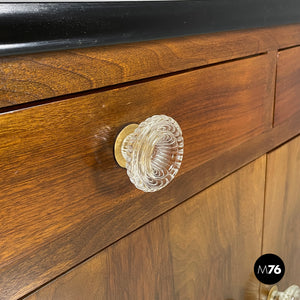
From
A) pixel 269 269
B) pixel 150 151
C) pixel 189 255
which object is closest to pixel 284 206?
pixel 269 269

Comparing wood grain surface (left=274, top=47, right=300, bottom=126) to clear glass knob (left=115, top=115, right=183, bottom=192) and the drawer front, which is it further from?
clear glass knob (left=115, top=115, right=183, bottom=192)

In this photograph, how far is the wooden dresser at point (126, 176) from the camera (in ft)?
0.68

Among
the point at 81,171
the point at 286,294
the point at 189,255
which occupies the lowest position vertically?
the point at 286,294

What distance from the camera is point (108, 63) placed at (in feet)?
0.76

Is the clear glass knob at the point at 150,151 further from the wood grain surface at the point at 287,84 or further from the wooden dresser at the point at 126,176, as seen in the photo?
the wood grain surface at the point at 287,84

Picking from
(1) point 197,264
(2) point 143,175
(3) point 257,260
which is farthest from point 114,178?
(3) point 257,260

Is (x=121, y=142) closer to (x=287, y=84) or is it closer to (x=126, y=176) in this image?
(x=126, y=176)

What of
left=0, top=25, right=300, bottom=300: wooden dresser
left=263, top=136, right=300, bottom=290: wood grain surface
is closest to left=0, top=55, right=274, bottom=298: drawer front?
left=0, top=25, right=300, bottom=300: wooden dresser

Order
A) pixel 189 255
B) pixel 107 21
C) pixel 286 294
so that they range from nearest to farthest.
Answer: pixel 107 21, pixel 189 255, pixel 286 294

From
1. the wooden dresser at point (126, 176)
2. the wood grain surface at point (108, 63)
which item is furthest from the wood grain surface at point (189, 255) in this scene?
the wood grain surface at point (108, 63)

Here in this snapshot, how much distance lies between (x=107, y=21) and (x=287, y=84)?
27 centimetres

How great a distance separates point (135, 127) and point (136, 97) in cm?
2

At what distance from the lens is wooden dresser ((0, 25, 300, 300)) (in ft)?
0.68

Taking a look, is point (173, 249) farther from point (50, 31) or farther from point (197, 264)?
point (50, 31)
